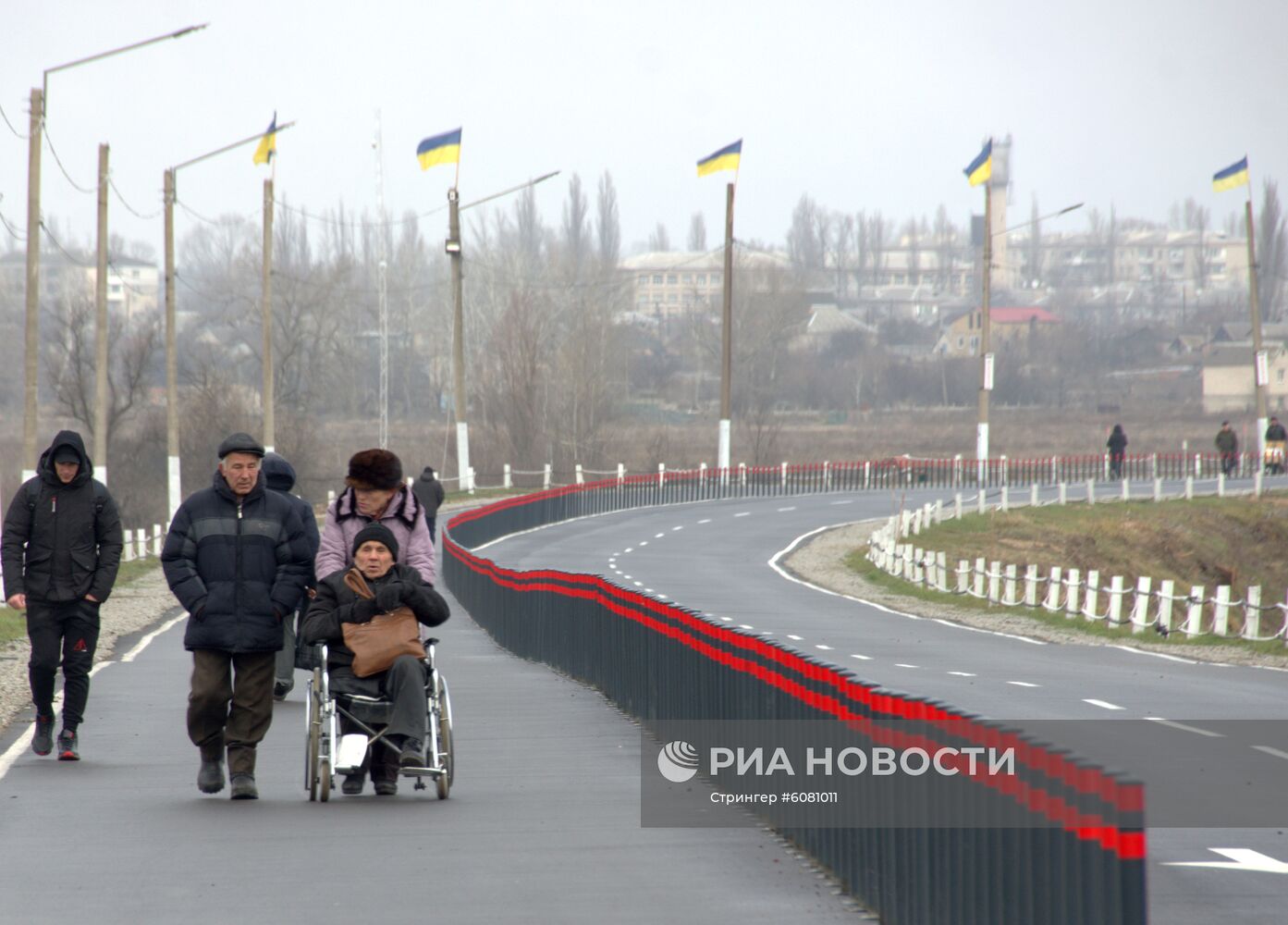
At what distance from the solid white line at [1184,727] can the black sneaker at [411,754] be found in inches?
249

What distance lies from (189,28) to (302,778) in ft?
61.8

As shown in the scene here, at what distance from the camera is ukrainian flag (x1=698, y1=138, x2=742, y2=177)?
64.1m

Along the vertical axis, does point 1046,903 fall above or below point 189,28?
below

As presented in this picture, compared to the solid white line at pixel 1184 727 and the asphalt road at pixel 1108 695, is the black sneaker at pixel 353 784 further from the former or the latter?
the solid white line at pixel 1184 727

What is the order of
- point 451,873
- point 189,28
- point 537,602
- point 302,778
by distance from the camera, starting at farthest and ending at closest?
point 189,28 < point 537,602 < point 302,778 < point 451,873

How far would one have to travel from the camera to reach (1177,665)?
21.5 metres

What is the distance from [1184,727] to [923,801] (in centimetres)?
792

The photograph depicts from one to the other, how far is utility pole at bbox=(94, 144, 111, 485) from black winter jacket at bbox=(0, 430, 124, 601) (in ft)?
90.1

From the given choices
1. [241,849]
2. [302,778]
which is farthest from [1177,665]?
[241,849]

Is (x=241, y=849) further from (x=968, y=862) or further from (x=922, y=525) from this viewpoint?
(x=922, y=525)

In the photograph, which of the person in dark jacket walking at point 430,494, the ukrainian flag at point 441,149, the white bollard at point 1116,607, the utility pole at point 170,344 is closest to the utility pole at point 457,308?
the ukrainian flag at point 441,149

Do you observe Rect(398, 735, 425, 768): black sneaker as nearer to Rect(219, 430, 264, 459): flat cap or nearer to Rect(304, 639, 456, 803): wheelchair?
Rect(304, 639, 456, 803): wheelchair

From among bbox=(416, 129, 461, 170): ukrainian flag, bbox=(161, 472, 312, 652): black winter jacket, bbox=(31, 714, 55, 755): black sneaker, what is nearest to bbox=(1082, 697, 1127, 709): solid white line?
bbox=(161, 472, 312, 652): black winter jacket

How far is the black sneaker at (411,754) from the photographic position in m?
9.34
